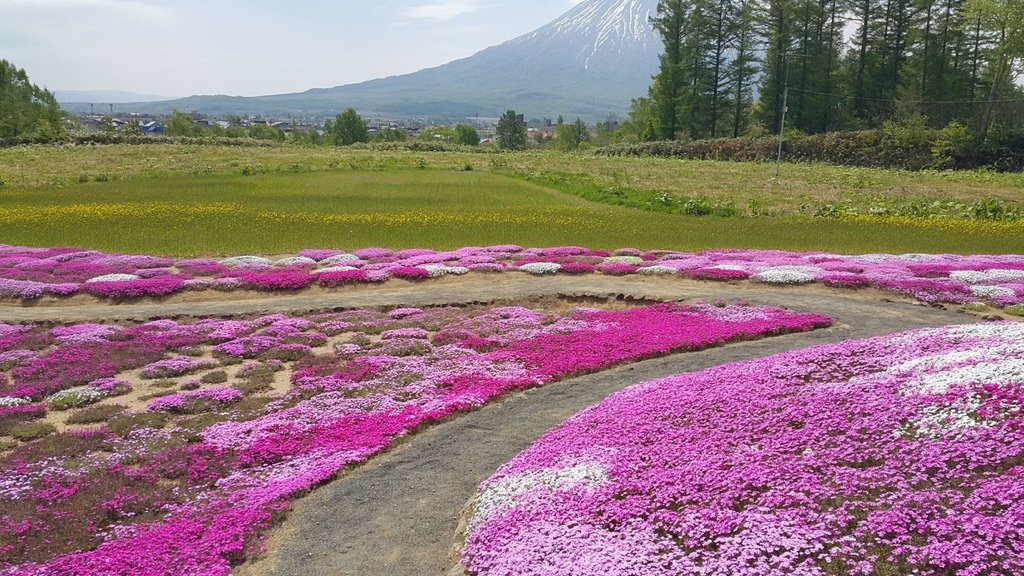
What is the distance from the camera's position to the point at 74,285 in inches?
946

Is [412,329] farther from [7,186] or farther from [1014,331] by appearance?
[7,186]

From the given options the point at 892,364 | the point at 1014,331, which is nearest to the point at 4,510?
the point at 892,364

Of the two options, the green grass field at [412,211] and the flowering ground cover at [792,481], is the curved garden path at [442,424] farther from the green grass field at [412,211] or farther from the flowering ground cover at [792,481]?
the green grass field at [412,211]

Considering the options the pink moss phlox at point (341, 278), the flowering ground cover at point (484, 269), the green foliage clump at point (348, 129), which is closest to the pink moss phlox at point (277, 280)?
the flowering ground cover at point (484, 269)

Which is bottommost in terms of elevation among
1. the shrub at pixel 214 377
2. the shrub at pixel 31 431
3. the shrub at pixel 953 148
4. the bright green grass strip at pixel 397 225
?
the shrub at pixel 31 431

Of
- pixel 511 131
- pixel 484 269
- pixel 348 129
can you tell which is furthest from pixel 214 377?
pixel 511 131

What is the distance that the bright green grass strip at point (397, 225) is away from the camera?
32.7m

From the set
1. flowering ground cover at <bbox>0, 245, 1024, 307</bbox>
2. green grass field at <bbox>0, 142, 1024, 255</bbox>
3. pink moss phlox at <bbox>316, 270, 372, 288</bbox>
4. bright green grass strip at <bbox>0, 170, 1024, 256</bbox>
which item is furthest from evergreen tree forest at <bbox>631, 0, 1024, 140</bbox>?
pink moss phlox at <bbox>316, 270, 372, 288</bbox>

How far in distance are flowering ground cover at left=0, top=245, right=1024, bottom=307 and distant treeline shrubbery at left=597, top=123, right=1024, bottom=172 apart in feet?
183

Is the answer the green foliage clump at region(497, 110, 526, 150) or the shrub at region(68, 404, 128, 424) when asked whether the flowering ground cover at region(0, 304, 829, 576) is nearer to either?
the shrub at region(68, 404, 128, 424)

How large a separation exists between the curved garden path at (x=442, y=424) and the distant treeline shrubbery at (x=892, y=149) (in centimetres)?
6379

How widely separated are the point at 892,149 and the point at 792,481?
81.4 metres

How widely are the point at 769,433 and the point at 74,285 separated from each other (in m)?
25.0

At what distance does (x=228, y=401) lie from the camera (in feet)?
47.6
